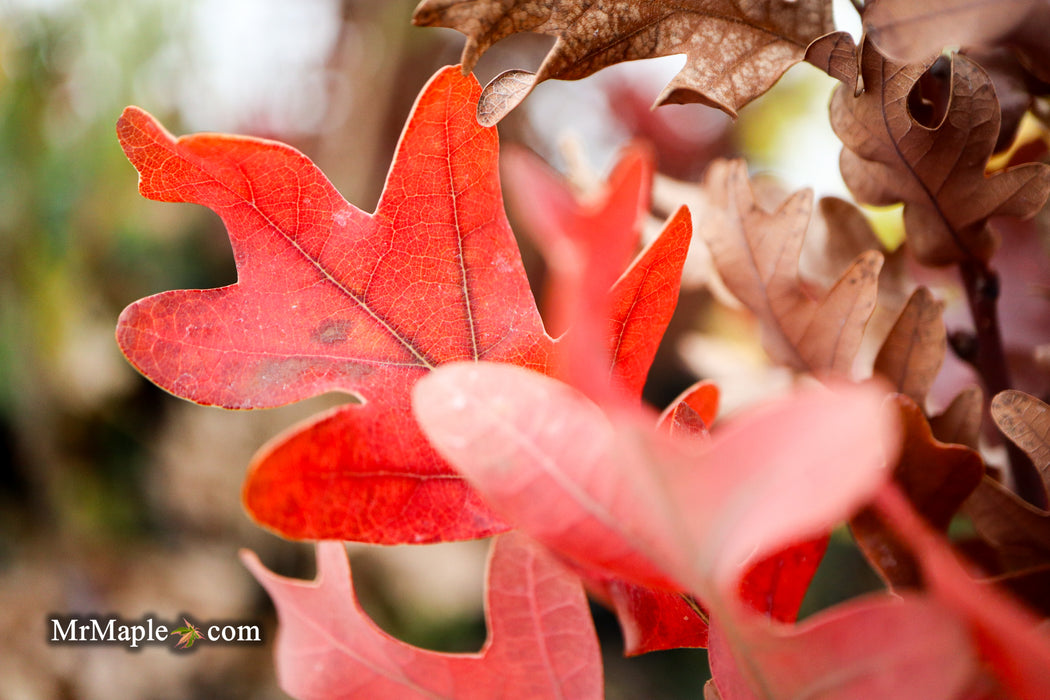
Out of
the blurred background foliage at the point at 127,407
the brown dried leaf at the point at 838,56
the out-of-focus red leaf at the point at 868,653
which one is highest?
the brown dried leaf at the point at 838,56

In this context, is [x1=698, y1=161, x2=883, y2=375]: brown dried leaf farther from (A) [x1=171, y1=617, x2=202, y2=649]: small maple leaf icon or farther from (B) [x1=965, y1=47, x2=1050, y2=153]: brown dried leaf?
(A) [x1=171, y1=617, x2=202, y2=649]: small maple leaf icon

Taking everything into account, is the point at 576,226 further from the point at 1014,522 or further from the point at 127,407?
the point at 127,407

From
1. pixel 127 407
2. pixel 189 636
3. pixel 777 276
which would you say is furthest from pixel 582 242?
pixel 127 407

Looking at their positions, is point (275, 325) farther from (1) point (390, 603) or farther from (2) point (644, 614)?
(1) point (390, 603)

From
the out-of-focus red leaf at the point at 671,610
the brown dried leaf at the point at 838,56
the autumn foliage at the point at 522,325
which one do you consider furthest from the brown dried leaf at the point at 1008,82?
the out-of-focus red leaf at the point at 671,610

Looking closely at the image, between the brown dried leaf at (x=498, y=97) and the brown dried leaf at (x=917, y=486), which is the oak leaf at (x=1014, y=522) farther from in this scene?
the brown dried leaf at (x=498, y=97)

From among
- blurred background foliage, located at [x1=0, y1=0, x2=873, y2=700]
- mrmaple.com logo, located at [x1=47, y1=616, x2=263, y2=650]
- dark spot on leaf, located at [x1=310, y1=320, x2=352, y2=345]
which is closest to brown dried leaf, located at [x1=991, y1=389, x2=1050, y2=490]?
dark spot on leaf, located at [x1=310, y1=320, x2=352, y2=345]

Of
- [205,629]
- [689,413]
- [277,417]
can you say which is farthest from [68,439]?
[689,413]
